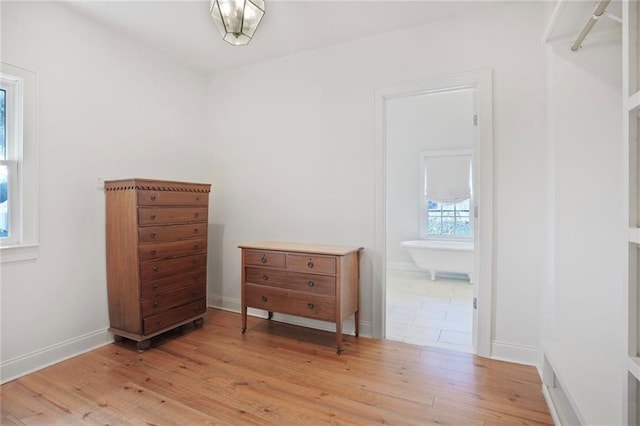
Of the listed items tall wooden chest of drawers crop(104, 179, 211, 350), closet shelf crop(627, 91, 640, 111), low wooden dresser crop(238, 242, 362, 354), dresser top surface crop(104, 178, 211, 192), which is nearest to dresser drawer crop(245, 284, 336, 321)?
low wooden dresser crop(238, 242, 362, 354)

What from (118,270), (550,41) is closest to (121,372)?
(118,270)

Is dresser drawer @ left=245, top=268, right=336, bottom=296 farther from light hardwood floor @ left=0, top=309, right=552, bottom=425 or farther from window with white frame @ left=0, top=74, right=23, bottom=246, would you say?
window with white frame @ left=0, top=74, right=23, bottom=246

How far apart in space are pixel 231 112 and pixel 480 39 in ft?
8.17

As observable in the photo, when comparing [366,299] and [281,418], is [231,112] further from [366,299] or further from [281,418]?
[281,418]

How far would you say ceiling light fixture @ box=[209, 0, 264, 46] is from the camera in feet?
6.20

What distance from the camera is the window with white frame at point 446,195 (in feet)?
17.3

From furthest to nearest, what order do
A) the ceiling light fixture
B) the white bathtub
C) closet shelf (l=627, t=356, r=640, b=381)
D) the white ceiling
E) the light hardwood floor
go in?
the white bathtub < the white ceiling < the ceiling light fixture < the light hardwood floor < closet shelf (l=627, t=356, r=640, b=381)

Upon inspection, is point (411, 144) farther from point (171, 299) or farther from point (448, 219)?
point (171, 299)

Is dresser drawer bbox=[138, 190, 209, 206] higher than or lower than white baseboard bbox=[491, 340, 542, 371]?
higher

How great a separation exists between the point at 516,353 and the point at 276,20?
3.18m

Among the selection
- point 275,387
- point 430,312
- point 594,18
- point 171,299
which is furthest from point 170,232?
point 594,18

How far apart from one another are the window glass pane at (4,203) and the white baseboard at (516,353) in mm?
3586

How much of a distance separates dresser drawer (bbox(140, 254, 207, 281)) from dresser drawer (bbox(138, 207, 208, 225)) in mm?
333

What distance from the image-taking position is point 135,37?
9.52ft
